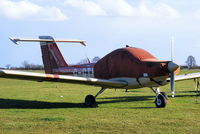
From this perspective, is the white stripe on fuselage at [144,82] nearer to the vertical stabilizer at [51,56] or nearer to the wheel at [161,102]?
the wheel at [161,102]

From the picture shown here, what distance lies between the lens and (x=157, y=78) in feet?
45.3

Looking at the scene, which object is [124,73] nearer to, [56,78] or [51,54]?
A: [56,78]

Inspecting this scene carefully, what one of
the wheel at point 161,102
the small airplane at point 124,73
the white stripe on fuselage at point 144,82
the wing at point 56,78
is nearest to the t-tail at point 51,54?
the small airplane at point 124,73

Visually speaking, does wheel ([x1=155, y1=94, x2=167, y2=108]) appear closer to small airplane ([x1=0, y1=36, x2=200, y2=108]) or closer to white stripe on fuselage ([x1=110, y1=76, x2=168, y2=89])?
small airplane ([x1=0, y1=36, x2=200, y2=108])

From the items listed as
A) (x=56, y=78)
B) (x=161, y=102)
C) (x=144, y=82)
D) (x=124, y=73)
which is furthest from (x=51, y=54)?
(x=161, y=102)

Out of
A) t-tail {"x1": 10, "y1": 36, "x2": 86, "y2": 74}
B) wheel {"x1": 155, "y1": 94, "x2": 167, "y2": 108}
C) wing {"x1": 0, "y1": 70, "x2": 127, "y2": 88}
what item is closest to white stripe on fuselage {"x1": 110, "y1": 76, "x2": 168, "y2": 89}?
wing {"x1": 0, "y1": 70, "x2": 127, "y2": 88}

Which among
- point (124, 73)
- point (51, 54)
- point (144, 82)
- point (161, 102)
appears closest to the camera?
point (161, 102)

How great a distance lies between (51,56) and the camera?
19.4 meters

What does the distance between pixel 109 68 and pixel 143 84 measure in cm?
192

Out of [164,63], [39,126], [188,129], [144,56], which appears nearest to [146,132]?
[188,129]

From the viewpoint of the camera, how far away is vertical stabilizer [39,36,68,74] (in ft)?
62.7

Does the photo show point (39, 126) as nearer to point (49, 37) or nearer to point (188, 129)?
point (188, 129)

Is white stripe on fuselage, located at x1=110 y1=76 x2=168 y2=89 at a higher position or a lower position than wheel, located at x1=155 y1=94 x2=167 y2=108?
higher

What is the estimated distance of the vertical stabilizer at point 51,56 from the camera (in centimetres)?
1912
